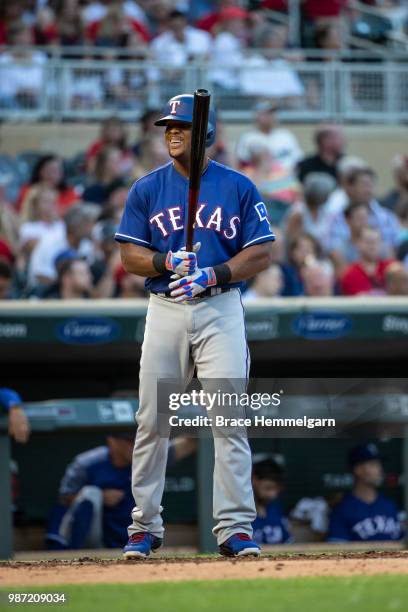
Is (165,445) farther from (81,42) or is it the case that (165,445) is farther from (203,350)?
(81,42)

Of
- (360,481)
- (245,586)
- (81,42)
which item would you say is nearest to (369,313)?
(360,481)

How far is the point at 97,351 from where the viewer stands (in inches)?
313

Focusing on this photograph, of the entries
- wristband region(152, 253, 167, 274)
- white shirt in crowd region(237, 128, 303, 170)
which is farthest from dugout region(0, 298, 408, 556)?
white shirt in crowd region(237, 128, 303, 170)

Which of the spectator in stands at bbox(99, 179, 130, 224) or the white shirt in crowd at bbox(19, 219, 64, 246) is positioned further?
Answer: the spectator in stands at bbox(99, 179, 130, 224)

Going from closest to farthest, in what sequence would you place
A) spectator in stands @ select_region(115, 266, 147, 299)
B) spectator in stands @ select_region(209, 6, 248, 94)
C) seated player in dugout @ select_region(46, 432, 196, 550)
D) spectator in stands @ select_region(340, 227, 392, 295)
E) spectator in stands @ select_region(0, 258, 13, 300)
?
seated player in dugout @ select_region(46, 432, 196, 550), spectator in stands @ select_region(0, 258, 13, 300), spectator in stands @ select_region(115, 266, 147, 299), spectator in stands @ select_region(340, 227, 392, 295), spectator in stands @ select_region(209, 6, 248, 94)

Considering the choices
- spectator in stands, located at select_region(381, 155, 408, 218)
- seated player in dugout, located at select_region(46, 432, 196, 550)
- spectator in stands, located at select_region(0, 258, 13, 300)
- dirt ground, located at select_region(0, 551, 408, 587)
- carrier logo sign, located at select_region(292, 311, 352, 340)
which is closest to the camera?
dirt ground, located at select_region(0, 551, 408, 587)

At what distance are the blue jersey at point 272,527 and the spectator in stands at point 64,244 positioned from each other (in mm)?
2721

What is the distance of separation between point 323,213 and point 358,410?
397 cm

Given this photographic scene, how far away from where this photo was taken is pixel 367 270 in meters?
9.52

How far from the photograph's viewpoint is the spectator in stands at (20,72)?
36.7ft

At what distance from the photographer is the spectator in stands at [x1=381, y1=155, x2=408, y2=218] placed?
1084 cm

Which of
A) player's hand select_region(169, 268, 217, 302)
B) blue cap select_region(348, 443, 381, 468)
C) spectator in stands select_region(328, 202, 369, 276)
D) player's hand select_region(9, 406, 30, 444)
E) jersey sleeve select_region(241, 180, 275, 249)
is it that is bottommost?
blue cap select_region(348, 443, 381, 468)

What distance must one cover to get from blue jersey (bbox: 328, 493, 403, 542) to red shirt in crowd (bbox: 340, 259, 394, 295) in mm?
1983

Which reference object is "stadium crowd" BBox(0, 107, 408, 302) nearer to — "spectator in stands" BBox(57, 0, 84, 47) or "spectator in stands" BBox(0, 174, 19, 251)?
"spectator in stands" BBox(0, 174, 19, 251)
